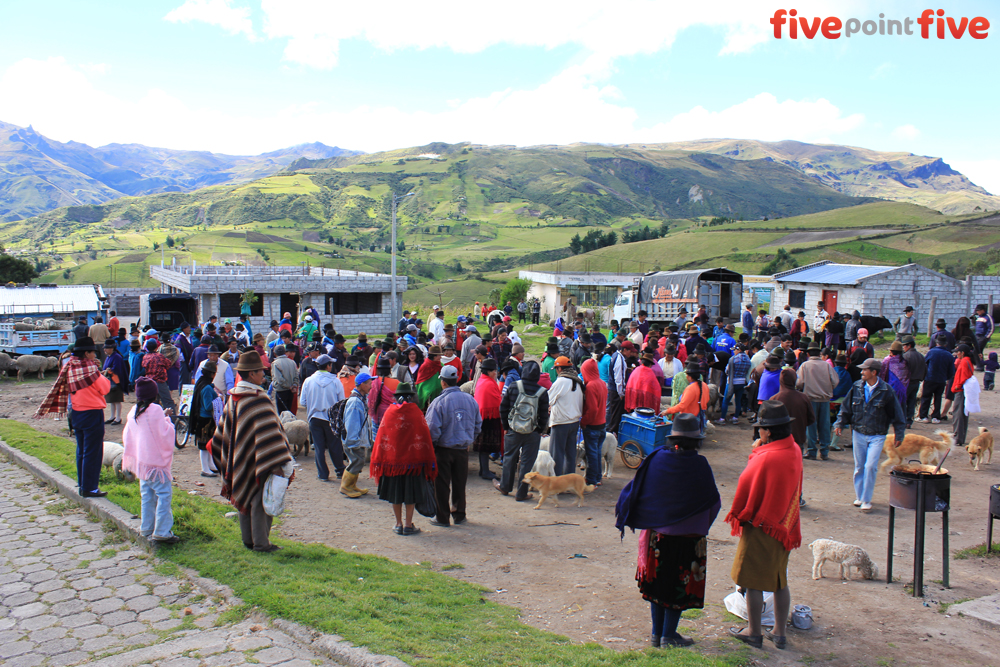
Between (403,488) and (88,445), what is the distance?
A: 3612 mm

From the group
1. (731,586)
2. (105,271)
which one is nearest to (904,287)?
(731,586)

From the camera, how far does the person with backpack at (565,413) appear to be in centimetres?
771

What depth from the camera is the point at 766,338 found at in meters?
13.9

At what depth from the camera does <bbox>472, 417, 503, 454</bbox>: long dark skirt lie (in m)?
8.45

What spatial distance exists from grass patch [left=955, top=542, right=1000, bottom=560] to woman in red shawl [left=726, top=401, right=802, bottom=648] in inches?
119

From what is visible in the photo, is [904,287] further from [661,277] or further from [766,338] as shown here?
[766,338]

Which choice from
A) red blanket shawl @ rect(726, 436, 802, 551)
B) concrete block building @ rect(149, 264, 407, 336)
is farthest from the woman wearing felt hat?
concrete block building @ rect(149, 264, 407, 336)

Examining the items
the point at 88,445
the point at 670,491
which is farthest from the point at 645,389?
the point at 88,445

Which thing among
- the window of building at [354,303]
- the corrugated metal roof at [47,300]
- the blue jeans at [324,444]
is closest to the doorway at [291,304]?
the window of building at [354,303]

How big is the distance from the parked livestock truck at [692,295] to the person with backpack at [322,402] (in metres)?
17.3

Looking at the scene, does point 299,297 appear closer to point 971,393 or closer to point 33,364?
point 33,364

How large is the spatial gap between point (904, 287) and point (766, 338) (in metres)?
15.3

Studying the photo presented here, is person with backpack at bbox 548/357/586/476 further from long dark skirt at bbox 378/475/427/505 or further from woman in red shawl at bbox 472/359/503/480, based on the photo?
long dark skirt at bbox 378/475/427/505

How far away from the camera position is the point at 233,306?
91.2 feet
